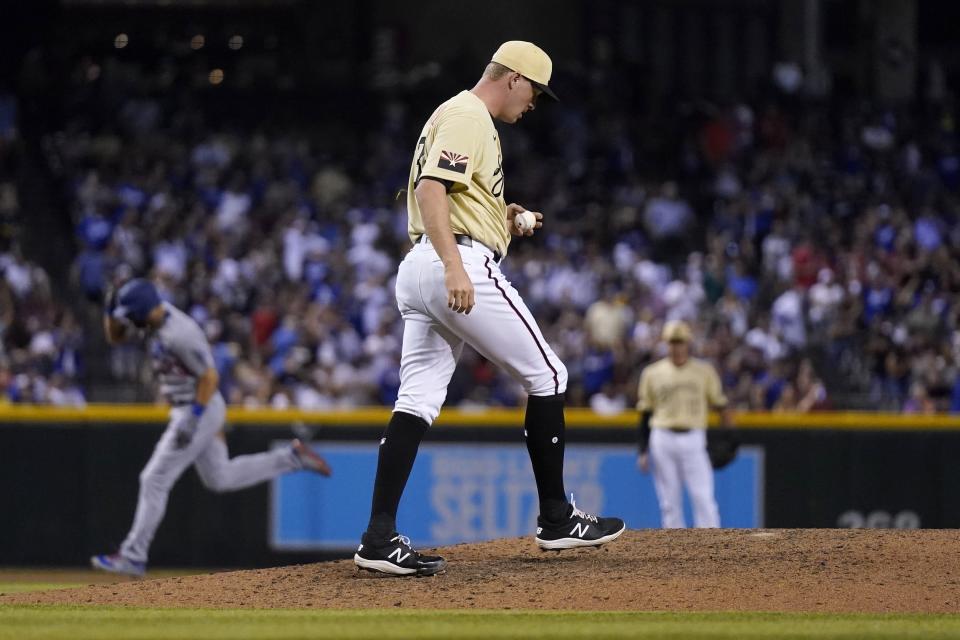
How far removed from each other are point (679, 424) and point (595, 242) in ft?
21.5

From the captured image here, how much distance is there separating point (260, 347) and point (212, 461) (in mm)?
5740

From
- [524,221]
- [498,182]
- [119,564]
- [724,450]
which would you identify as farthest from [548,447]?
[724,450]

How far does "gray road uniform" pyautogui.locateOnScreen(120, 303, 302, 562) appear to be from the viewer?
10328mm

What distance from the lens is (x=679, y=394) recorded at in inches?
494

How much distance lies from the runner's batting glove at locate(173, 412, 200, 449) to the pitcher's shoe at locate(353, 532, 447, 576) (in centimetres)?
446

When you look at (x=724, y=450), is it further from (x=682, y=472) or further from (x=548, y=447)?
(x=548, y=447)

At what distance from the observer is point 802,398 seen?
14.9 metres

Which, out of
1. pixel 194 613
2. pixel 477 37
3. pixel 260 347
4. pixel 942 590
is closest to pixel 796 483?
pixel 260 347

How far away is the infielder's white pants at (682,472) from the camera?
40.8 ft

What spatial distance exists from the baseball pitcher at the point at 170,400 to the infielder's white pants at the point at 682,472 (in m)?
3.61

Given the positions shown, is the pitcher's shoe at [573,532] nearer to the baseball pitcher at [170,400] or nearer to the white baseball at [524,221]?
the white baseball at [524,221]

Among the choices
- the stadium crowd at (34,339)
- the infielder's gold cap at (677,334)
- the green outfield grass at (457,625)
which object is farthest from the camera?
the stadium crowd at (34,339)

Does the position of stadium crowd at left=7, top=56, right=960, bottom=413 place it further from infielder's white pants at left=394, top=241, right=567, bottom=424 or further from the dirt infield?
infielder's white pants at left=394, top=241, right=567, bottom=424

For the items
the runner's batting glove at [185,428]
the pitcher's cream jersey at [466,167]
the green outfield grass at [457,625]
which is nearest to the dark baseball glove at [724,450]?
the runner's batting glove at [185,428]
